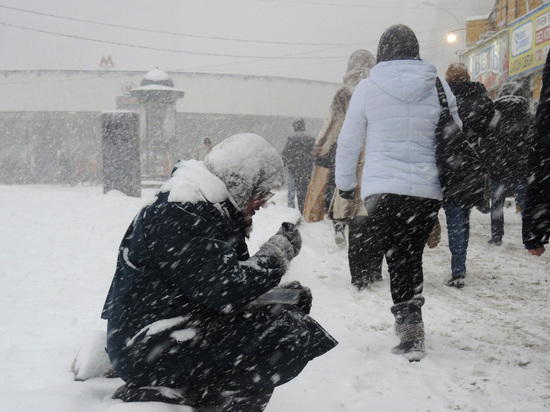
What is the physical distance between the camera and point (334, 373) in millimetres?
3262

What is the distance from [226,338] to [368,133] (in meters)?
2.00

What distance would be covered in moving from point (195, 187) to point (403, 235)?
67.5 inches

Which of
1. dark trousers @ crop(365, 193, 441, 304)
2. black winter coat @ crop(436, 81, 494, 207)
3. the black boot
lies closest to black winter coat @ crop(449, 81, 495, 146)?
black winter coat @ crop(436, 81, 494, 207)

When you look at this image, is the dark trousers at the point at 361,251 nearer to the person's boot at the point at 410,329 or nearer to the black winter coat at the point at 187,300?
the person's boot at the point at 410,329

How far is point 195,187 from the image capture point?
2.16 metres

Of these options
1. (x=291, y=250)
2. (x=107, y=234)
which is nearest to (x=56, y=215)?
(x=107, y=234)

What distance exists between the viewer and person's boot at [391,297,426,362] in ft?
11.2

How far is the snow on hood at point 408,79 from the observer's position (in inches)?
139

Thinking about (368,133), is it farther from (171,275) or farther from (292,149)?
(292,149)

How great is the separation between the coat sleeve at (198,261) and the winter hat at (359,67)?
4216 mm

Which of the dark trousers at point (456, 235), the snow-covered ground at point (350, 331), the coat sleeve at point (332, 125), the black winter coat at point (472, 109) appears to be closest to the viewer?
the snow-covered ground at point (350, 331)

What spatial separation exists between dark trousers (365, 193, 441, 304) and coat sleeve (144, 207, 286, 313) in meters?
1.57

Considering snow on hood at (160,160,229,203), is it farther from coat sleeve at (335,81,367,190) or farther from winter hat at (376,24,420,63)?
winter hat at (376,24,420,63)

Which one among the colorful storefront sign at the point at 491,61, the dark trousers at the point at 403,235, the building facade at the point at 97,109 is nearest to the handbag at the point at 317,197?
the dark trousers at the point at 403,235
